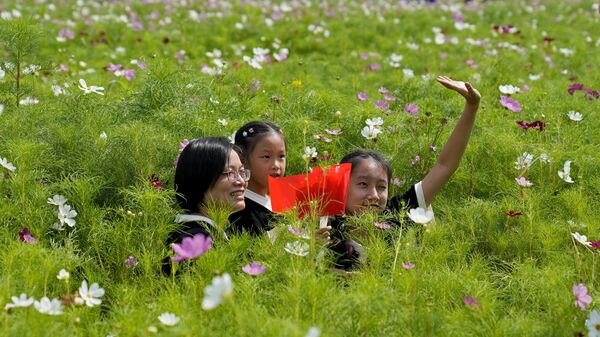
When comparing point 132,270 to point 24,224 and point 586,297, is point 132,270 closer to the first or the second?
point 24,224

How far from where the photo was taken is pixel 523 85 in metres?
5.75

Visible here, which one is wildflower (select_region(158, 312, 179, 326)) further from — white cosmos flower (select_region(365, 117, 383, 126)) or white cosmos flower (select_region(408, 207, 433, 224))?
white cosmos flower (select_region(365, 117, 383, 126))

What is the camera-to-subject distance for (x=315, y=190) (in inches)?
127

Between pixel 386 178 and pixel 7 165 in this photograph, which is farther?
pixel 386 178

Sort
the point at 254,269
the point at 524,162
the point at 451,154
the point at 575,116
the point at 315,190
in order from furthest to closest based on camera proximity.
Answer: the point at 575,116, the point at 524,162, the point at 451,154, the point at 315,190, the point at 254,269

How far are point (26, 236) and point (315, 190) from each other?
45.7 inches

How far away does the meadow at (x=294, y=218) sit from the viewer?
7.89 feet

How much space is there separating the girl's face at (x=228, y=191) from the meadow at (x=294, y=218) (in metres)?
0.18

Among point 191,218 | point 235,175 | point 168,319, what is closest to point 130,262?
point 191,218

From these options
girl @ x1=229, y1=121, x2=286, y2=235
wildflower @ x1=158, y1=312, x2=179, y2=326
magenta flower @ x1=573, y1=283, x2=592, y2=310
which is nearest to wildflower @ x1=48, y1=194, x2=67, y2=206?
girl @ x1=229, y1=121, x2=286, y2=235

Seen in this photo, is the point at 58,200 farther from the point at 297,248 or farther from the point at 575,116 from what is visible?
the point at 575,116

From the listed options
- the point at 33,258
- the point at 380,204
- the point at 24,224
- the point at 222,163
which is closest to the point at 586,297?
the point at 380,204

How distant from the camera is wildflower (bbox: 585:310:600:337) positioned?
2.32m

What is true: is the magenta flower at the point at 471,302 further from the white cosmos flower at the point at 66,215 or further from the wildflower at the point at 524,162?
the white cosmos flower at the point at 66,215
